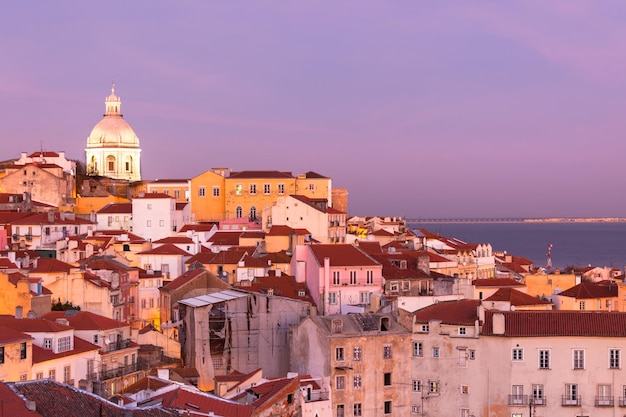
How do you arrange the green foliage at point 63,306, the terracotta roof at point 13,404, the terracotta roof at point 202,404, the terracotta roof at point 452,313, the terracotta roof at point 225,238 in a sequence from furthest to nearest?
the terracotta roof at point 225,238, the green foliage at point 63,306, the terracotta roof at point 452,313, the terracotta roof at point 202,404, the terracotta roof at point 13,404

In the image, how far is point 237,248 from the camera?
71.2m

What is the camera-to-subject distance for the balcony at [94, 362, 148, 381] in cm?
4217

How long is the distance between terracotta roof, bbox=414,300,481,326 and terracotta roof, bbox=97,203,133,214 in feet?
131

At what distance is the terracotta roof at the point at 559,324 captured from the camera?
43969 millimetres

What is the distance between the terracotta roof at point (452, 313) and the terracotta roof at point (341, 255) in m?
9.33

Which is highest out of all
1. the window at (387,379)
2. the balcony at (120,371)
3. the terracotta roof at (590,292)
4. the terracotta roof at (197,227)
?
the terracotta roof at (197,227)

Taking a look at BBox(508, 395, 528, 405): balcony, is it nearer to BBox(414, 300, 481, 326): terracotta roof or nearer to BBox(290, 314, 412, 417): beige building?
BBox(414, 300, 481, 326): terracotta roof

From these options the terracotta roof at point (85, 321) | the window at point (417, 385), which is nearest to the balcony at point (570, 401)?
the window at point (417, 385)

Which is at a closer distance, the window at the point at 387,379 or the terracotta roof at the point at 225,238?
the window at the point at 387,379

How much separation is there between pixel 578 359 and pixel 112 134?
7411cm

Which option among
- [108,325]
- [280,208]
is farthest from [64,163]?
[108,325]

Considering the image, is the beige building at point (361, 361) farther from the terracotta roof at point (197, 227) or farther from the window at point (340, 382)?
the terracotta roof at point (197, 227)

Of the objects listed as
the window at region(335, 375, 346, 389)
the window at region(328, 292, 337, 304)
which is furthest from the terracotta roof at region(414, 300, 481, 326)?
the window at region(328, 292, 337, 304)

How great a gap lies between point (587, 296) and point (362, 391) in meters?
17.8
